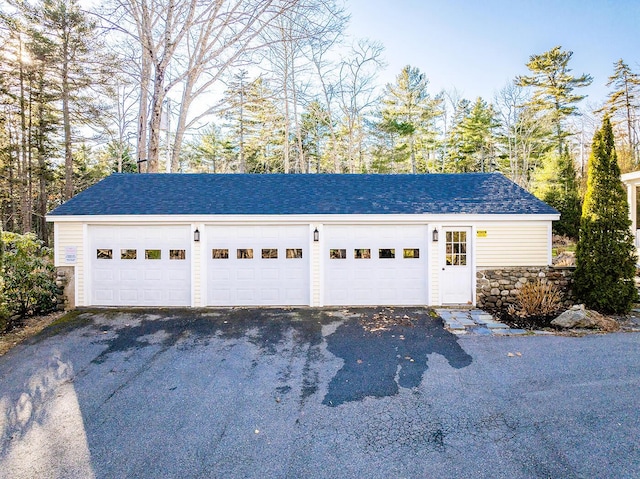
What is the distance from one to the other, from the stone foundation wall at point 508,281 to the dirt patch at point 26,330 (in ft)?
30.9

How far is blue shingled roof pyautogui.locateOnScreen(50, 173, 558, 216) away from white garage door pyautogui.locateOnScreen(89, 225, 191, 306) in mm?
528

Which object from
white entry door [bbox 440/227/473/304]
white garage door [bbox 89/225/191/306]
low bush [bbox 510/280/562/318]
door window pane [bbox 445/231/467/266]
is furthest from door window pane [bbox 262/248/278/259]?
low bush [bbox 510/280/562/318]

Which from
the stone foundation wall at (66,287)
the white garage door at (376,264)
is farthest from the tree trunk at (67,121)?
the white garage door at (376,264)

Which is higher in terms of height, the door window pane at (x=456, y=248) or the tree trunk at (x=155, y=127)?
the tree trunk at (x=155, y=127)

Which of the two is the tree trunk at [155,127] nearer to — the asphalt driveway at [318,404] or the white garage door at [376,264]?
the asphalt driveway at [318,404]

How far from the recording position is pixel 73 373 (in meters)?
4.88

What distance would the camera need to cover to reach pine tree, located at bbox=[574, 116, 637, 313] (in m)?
7.11

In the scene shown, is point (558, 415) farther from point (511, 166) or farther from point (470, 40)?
point (511, 166)

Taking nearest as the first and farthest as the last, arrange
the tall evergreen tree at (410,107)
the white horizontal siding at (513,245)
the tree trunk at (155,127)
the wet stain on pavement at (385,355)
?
1. the wet stain on pavement at (385,355)
2. the white horizontal siding at (513,245)
3. the tree trunk at (155,127)
4. the tall evergreen tree at (410,107)

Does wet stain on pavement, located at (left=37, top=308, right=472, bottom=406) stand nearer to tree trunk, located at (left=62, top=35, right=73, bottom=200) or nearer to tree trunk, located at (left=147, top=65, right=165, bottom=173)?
A: tree trunk, located at (left=147, top=65, right=165, bottom=173)

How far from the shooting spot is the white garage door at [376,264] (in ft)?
26.5

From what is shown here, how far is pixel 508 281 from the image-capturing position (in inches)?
315

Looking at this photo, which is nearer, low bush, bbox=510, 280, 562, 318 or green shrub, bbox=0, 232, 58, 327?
green shrub, bbox=0, 232, 58, 327

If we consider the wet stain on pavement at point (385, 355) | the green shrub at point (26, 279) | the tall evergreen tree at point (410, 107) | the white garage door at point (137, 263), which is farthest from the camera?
the tall evergreen tree at point (410, 107)
